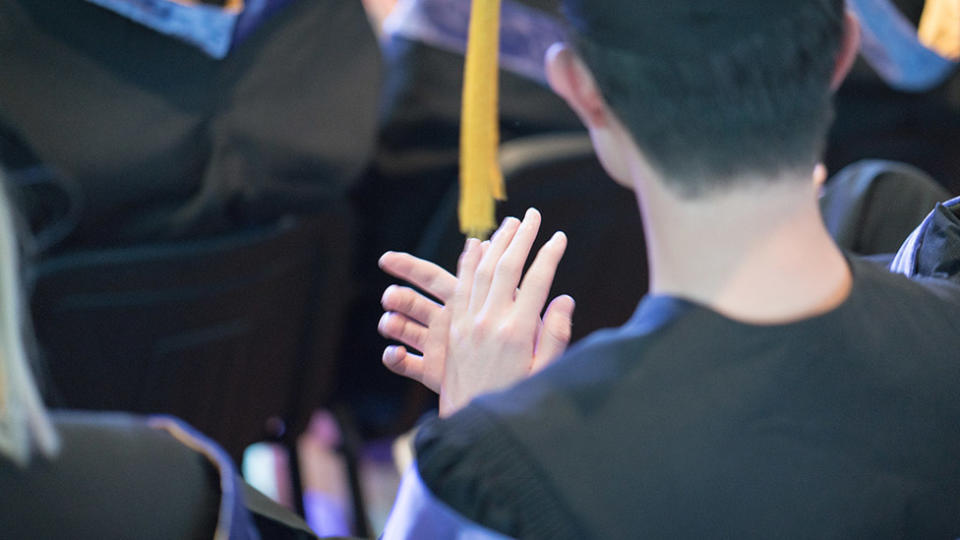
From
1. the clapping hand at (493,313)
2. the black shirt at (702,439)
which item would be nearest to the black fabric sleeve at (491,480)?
Answer: the black shirt at (702,439)

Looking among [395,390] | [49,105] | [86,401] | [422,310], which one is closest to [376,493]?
[395,390]

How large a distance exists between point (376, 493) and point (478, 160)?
1.12m

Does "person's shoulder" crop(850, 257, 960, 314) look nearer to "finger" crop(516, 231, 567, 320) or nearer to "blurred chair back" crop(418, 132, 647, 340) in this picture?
"finger" crop(516, 231, 567, 320)

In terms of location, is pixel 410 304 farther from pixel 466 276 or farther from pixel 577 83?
pixel 577 83

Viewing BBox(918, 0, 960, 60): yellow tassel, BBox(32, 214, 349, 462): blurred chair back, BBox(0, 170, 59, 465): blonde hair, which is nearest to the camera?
BBox(0, 170, 59, 465): blonde hair

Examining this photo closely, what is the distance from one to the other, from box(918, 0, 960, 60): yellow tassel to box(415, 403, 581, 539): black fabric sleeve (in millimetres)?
1138

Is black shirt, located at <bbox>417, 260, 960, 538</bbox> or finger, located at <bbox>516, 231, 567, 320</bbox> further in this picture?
finger, located at <bbox>516, 231, 567, 320</bbox>

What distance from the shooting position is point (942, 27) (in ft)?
5.00

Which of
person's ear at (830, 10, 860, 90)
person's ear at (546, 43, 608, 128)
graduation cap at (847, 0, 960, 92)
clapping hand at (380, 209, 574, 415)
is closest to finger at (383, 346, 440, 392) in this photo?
clapping hand at (380, 209, 574, 415)

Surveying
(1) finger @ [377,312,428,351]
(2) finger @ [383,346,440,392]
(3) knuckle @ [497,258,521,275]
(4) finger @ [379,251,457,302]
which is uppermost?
(3) knuckle @ [497,258,521,275]

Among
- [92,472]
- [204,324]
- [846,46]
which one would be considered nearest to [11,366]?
[92,472]

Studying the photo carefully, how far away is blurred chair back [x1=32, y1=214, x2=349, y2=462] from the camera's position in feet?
4.29

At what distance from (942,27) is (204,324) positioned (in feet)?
3.45

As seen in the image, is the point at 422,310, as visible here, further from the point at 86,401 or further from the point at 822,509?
the point at 86,401
